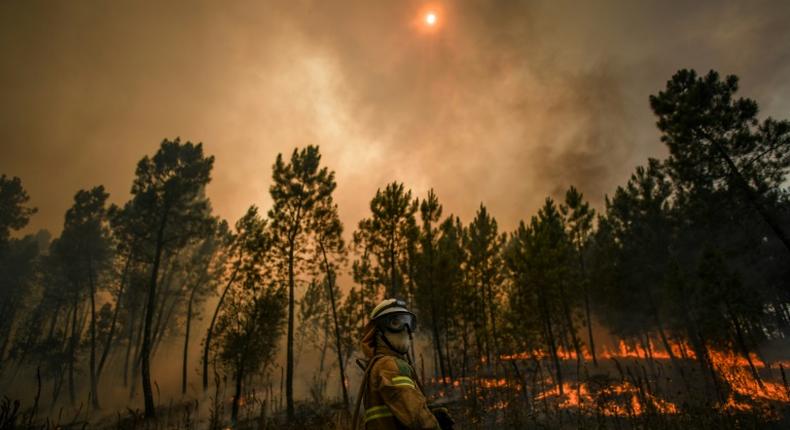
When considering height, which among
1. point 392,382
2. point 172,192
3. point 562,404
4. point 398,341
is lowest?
point 562,404

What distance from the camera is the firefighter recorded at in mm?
3189

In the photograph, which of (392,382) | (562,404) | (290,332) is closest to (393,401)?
(392,382)

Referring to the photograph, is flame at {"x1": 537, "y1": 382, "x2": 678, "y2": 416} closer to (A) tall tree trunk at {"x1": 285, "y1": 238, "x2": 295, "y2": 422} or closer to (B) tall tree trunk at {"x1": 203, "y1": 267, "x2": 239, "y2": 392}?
(A) tall tree trunk at {"x1": 285, "y1": 238, "x2": 295, "y2": 422}

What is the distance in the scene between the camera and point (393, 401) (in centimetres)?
325

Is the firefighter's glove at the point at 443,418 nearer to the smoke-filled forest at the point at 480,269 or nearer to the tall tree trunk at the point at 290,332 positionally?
the smoke-filled forest at the point at 480,269

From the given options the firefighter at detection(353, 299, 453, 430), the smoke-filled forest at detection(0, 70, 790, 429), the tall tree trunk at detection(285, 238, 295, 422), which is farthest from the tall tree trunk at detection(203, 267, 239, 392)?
the firefighter at detection(353, 299, 453, 430)

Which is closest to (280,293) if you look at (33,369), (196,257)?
(196,257)

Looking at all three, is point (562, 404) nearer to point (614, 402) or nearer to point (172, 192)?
point (614, 402)

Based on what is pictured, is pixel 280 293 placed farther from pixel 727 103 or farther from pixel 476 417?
pixel 727 103

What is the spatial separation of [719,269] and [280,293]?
29.3 meters

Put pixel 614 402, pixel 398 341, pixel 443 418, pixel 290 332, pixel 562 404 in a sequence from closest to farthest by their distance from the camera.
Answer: pixel 443 418
pixel 398 341
pixel 614 402
pixel 562 404
pixel 290 332

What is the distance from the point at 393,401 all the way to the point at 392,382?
0.54 ft

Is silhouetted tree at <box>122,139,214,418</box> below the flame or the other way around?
the other way around

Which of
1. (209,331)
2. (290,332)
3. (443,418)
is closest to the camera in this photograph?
(443,418)
